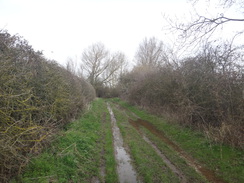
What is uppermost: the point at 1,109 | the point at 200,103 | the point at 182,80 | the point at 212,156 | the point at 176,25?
the point at 176,25

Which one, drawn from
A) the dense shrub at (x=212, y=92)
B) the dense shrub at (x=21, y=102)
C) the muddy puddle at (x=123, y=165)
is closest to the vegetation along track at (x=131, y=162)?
the muddy puddle at (x=123, y=165)

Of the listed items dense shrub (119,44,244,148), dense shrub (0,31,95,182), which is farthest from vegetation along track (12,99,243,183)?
dense shrub (119,44,244,148)

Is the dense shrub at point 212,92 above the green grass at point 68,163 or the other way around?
above

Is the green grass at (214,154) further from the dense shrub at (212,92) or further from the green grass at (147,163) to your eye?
the green grass at (147,163)

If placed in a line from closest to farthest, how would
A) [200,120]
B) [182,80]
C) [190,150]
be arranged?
1. [190,150]
2. [200,120]
3. [182,80]

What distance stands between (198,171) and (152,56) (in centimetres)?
3006

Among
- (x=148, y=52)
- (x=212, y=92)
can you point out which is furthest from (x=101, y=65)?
(x=212, y=92)

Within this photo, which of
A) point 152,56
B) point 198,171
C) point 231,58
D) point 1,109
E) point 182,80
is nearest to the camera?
point 1,109

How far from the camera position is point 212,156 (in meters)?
4.77

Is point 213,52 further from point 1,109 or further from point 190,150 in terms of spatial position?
point 1,109

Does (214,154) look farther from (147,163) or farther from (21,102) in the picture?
(21,102)

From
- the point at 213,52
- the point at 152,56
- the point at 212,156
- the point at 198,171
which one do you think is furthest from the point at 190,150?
the point at 152,56

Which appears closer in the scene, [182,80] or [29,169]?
[29,169]

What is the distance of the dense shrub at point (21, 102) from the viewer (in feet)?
9.62
